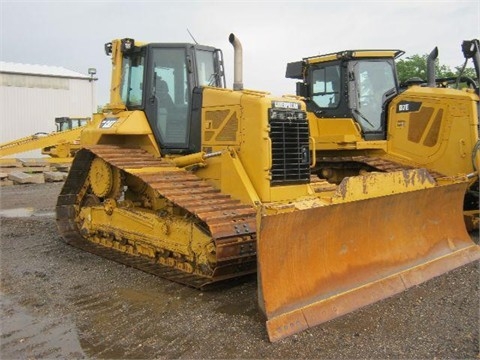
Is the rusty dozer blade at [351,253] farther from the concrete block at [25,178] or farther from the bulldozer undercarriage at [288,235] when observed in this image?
the concrete block at [25,178]

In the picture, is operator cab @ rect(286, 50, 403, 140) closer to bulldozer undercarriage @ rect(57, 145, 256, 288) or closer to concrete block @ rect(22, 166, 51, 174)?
bulldozer undercarriage @ rect(57, 145, 256, 288)

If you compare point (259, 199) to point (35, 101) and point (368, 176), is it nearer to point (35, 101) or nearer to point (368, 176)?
point (368, 176)

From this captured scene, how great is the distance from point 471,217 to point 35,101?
25.0 m

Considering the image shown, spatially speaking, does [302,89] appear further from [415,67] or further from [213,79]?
[415,67]

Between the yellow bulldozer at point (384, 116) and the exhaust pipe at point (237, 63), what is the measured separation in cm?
334

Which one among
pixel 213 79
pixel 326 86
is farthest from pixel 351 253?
pixel 326 86

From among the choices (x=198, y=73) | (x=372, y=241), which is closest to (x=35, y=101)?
(x=198, y=73)

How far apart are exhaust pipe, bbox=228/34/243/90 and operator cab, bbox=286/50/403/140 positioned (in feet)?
11.6

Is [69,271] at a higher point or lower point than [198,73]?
lower

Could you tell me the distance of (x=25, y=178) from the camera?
51.4 ft

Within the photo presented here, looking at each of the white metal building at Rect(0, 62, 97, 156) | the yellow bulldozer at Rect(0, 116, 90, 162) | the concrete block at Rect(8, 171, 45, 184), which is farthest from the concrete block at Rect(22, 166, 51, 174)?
the white metal building at Rect(0, 62, 97, 156)

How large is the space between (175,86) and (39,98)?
78.1 ft

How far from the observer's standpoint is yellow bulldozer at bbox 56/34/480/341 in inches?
183

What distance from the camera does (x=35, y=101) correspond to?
2780 cm
